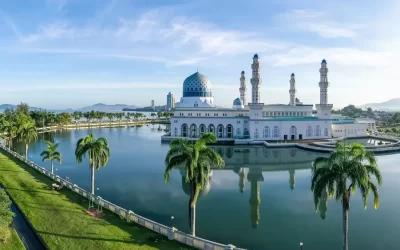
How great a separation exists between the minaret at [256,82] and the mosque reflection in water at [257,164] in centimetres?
1228

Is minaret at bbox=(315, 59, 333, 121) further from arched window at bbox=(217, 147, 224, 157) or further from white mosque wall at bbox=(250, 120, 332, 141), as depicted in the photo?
arched window at bbox=(217, 147, 224, 157)

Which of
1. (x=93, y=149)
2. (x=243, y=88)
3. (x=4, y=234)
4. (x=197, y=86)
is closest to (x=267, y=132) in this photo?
(x=197, y=86)

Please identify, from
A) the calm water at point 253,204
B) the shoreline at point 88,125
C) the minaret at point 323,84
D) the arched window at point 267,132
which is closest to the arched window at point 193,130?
the arched window at point 267,132

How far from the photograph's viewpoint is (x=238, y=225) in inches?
822

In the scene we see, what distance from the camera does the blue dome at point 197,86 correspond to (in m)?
79.6

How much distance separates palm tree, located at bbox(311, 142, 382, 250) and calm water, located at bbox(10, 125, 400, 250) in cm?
539

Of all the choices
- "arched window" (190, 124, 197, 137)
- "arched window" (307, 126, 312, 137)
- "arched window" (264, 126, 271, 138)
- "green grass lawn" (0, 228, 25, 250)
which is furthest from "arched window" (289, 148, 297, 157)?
"green grass lawn" (0, 228, 25, 250)

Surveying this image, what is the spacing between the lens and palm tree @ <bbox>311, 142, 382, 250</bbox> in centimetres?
1338

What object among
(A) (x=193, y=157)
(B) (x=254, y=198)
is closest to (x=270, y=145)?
(B) (x=254, y=198)

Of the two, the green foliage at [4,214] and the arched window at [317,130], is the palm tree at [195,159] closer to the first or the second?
the green foliage at [4,214]

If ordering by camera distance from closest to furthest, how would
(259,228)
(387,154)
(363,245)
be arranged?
(363,245) → (259,228) → (387,154)

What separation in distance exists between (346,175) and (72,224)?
562 inches

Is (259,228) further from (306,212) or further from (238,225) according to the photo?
(306,212)

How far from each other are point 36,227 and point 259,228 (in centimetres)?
1278
